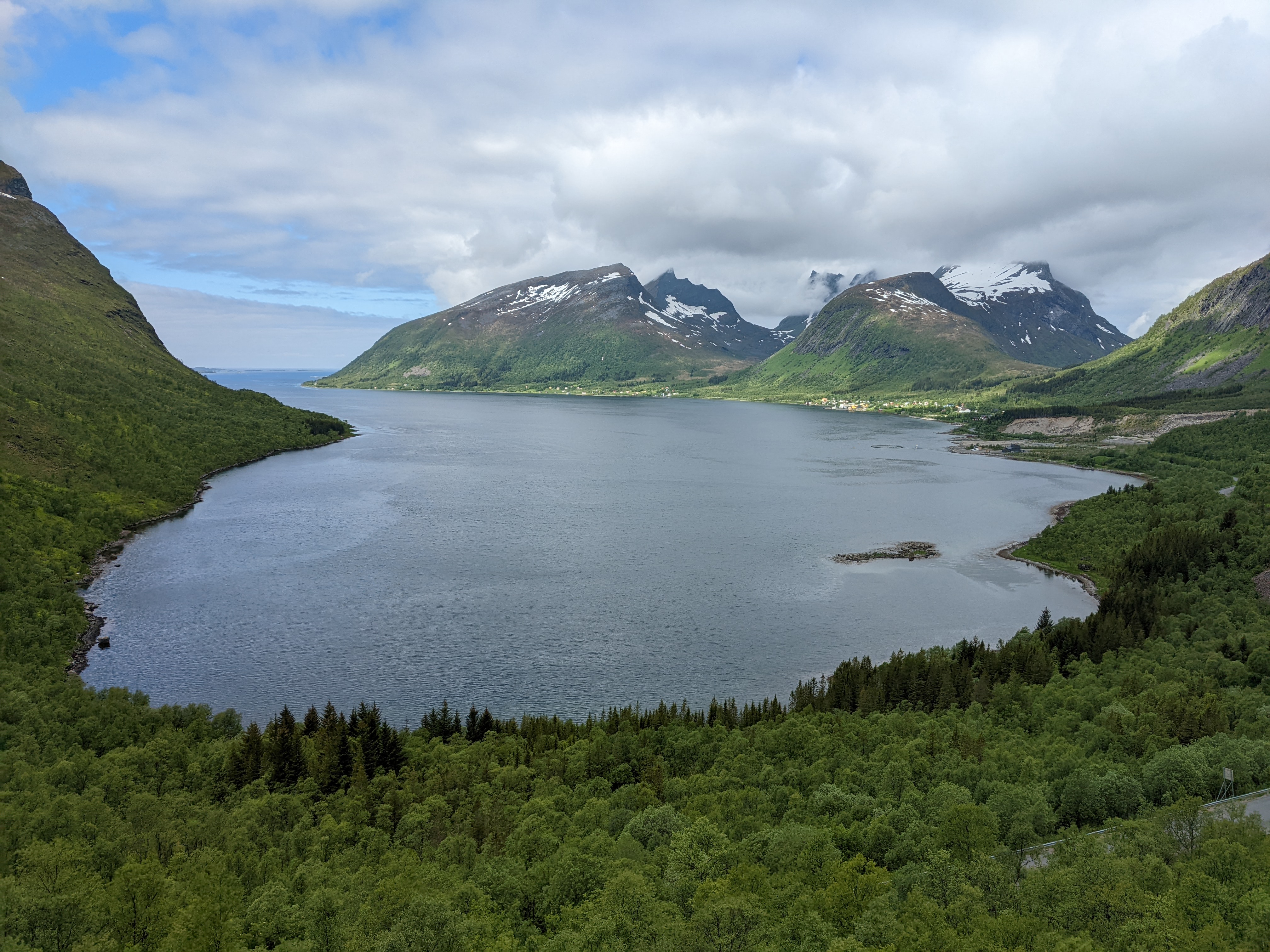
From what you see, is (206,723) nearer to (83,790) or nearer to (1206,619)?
(83,790)

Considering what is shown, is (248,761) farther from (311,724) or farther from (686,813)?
(686,813)

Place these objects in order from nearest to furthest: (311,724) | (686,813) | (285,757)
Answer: (686,813)
(285,757)
(311,724)

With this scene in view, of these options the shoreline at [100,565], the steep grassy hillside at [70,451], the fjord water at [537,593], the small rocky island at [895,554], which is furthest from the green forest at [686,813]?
the small rocky island at [895,554]

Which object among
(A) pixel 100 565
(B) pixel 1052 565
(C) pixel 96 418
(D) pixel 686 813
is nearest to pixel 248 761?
(D) pixel 686 813

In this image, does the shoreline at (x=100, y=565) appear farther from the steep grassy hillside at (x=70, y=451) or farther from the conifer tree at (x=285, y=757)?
the conifer tree at (x=285, y=757)

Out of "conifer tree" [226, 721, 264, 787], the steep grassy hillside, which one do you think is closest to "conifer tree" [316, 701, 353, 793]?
"conifer tree" [226, 721, 264, 787]

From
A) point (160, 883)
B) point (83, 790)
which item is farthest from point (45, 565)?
point (160, 883)
